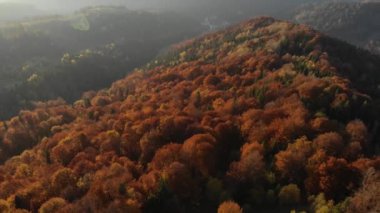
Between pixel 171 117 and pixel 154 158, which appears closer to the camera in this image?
pixel 154 158

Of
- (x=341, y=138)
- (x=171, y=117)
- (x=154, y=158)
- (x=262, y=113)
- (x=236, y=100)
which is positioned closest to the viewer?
(x=341, y=138)

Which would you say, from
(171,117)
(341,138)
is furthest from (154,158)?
(341,138)

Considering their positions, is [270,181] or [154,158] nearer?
[270,181]

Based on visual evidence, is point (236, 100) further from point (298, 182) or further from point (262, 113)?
point (298, 182)

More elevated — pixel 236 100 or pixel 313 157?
pixel 313 157

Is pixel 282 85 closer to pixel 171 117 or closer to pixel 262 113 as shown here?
pixel 262 113

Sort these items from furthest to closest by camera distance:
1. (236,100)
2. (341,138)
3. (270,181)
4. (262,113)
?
(236,100), (262,113), (341,138), (270,181)

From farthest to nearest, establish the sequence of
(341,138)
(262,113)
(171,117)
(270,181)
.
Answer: (171,117) → (262,113) → (341,138) → (270,181)

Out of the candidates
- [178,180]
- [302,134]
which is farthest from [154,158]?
[302,134]

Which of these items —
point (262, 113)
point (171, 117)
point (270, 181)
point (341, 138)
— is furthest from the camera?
point (171, 117)
